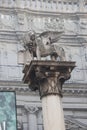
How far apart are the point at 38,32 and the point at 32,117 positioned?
483 centimetres

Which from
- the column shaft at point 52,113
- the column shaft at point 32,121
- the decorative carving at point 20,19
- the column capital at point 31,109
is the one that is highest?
the decorative carving at point 20,19

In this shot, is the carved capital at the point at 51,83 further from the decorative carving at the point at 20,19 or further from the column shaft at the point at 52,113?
the decorative carving at the point at 20,19

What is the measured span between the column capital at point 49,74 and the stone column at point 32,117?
9865 millimetres

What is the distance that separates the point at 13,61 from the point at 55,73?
11488mm

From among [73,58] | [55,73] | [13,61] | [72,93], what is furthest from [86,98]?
[55,73]

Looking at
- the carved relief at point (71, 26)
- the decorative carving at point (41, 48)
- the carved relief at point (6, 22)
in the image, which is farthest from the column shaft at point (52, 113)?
the carved relief at point (71, 26)

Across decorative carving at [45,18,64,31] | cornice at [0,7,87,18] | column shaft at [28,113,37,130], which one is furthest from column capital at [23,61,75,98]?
decorative carving at [45,18,64,31]

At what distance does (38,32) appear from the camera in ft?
81.8

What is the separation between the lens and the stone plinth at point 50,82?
491 inches

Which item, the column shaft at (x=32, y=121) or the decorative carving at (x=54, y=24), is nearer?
the column shaft at (x=32, y=121)

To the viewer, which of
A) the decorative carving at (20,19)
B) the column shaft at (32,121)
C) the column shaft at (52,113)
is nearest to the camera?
the column shaft at (52,113)

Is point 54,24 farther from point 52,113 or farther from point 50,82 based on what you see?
point 52,113

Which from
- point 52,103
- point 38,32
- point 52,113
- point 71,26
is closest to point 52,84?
point 52,103

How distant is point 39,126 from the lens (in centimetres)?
2277
